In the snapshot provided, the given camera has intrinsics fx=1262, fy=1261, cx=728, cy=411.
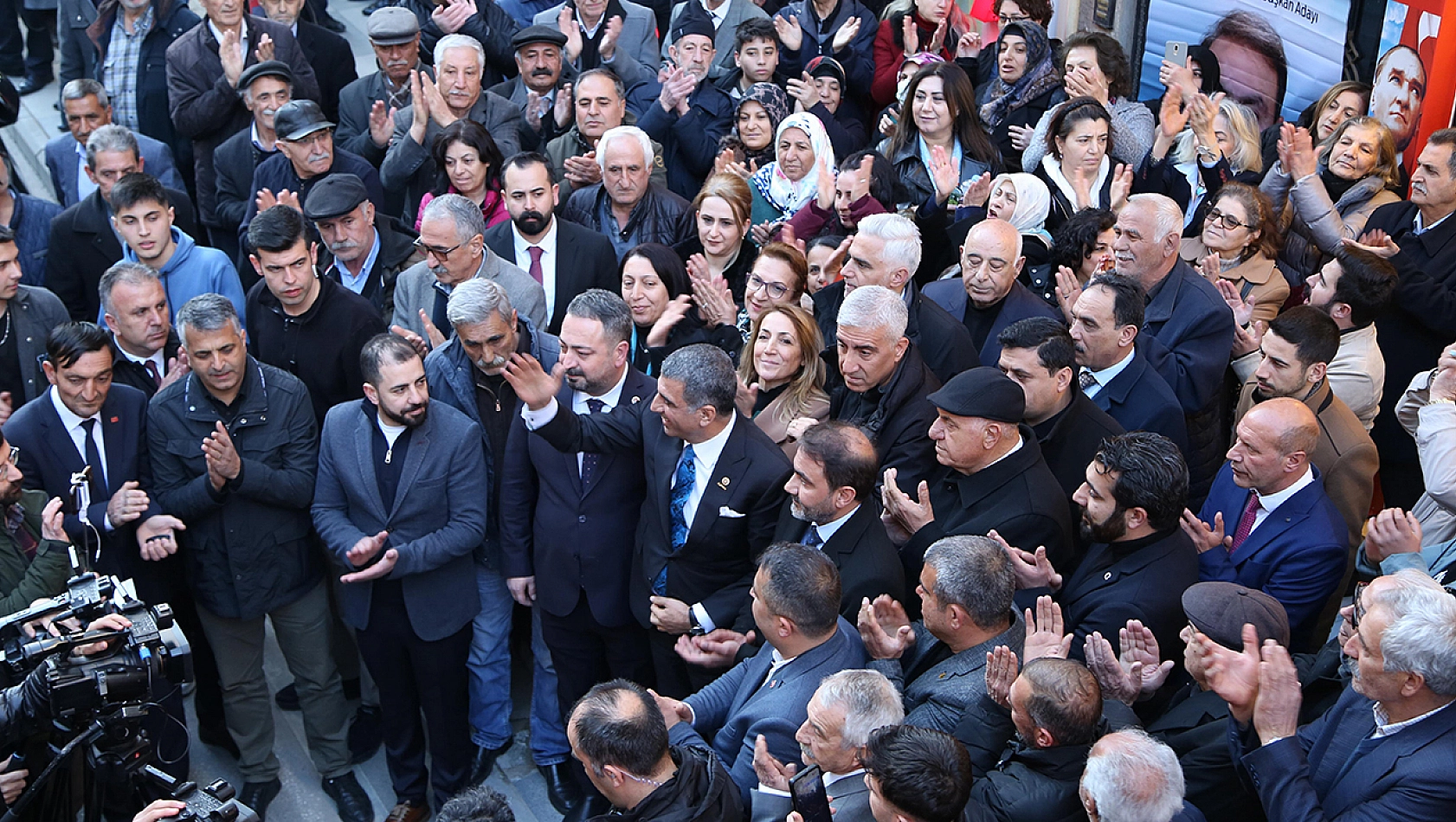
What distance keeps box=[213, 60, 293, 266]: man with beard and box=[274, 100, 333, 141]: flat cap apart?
0.31 metres

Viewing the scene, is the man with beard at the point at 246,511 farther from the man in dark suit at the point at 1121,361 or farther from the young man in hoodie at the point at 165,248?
the man in dark suit at the point at 1121,361

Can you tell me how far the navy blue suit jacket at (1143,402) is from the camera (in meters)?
4.79

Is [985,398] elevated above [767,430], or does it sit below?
above

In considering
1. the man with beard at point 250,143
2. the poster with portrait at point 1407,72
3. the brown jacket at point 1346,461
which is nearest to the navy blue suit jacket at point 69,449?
the man with beard at point 250,143

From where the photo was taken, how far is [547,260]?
19.9 feet

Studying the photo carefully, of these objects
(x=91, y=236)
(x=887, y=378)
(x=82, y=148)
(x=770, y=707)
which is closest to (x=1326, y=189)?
(x=887, y=378)

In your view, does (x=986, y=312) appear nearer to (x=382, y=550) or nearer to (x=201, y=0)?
(x=382, y=550)

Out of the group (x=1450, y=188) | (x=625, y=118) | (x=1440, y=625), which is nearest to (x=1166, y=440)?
(x=1440, y=625)

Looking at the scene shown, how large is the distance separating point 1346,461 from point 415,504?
3457 mm

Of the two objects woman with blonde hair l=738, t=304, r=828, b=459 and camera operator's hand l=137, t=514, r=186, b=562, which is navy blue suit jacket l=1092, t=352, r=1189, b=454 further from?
camera operator's hand l=137, t=514, r=186, b=562

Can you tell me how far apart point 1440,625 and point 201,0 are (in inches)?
284

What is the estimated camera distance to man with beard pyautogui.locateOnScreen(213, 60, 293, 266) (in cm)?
693

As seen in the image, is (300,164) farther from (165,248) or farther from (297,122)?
(165,248)

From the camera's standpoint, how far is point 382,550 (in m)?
4.85
